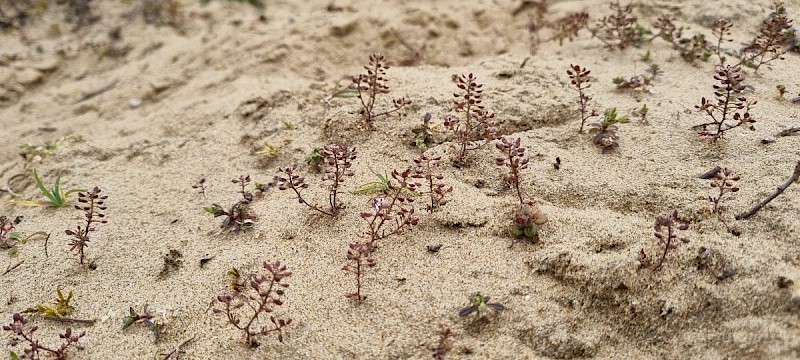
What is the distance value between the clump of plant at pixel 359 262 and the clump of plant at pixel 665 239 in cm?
120

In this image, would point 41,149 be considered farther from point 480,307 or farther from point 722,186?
point 722,186

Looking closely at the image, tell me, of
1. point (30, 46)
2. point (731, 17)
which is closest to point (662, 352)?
point (731, 17)

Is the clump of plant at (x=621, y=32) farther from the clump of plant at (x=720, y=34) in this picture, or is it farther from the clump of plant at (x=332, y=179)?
the clump of plant at (x=332, y=179)

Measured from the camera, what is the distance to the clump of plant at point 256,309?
2486 mm

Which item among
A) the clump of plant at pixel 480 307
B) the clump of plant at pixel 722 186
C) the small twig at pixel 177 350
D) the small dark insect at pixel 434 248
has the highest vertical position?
the clump of plant at pixel 722 186

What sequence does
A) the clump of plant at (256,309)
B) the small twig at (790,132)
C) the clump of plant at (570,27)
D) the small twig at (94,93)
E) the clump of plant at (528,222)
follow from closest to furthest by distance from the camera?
the clump of plant at (256,309) < the clump of plant at (528,222) < the small twig at (790,132) < the clump of plant at (570,27) < the small twig at (94,93)

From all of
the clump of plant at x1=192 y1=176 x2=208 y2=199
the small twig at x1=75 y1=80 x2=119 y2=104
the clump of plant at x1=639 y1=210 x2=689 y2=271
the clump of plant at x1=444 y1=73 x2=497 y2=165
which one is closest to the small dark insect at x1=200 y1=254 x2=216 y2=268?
the clump of plant at x1=192 y1=176 x2=208 y2=199

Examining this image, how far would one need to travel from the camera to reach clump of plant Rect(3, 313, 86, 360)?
2.57 meters

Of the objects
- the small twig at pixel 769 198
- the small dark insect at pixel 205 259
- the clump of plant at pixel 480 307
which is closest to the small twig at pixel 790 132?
the small twig at pixel 769 198

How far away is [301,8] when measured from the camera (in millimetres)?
6438

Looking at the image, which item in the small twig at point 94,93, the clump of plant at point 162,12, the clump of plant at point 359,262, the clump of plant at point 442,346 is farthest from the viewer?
the clump of plant at point 162,12

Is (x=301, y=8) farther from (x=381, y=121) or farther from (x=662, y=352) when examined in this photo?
(x=662, y=352)

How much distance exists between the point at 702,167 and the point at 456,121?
1.33m

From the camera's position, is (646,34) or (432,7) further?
(432,7)
